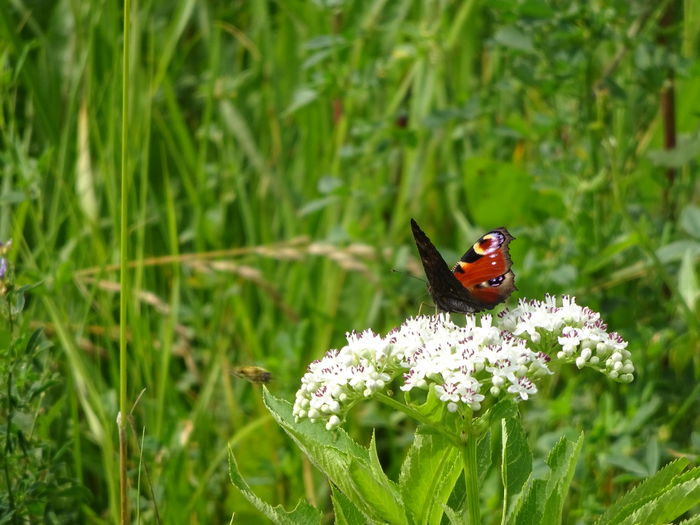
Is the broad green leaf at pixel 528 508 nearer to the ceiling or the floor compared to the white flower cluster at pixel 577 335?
nearer to the floor

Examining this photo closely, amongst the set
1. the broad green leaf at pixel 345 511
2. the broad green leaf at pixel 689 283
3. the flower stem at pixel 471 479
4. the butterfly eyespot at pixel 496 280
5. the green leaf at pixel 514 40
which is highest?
the green leaf at pixel 514 40

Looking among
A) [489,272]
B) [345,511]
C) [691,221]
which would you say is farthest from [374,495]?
[691,221]

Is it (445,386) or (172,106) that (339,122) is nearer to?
(172,106)

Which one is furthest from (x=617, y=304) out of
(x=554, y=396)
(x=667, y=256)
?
(x=554, y=396)

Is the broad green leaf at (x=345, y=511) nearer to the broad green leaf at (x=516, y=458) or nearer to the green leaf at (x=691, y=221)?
the broad green leaf at (x=516, y=458)

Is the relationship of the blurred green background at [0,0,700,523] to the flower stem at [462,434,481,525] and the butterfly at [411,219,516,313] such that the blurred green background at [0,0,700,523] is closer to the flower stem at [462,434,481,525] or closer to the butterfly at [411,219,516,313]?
the butterfly at [411,219,516,313]

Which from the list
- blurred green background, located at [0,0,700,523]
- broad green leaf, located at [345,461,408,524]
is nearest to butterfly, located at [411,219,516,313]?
broad green leaf, located at [345,461,408,524]

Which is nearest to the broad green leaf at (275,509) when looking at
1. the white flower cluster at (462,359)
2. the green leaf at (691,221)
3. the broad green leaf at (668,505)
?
the white flower cluster at (462,359)

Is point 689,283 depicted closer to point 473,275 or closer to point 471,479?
point 473,275
